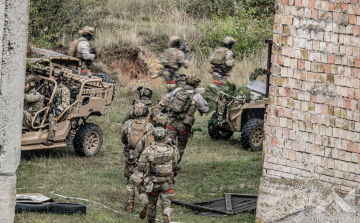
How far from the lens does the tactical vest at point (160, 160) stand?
288 inches

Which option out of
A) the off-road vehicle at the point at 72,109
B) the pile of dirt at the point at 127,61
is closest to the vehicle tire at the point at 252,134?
the off-road vehicle at the point at 72,109

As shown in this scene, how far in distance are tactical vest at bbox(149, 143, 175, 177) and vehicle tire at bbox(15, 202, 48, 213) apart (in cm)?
161

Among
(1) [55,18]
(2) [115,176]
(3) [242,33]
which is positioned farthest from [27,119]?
(3) [242,33]

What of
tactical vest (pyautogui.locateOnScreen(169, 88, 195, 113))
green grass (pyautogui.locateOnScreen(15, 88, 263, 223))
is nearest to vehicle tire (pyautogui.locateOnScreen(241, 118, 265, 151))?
green grass (pyautogui.locateOnScreen(15, 88, 263, 223))

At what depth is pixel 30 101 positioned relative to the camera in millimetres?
10531

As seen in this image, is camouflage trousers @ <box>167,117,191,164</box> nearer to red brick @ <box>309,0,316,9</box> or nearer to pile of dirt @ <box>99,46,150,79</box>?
red brick @ <box>309,0,316,9</box>

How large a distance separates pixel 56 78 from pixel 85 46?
0.96 meters

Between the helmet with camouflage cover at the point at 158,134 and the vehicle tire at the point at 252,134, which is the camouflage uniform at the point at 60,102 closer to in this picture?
the helmet with camouflage cover at the point at 158,134

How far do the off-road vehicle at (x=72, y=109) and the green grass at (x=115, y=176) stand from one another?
36cm

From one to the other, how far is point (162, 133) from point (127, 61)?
1378cm

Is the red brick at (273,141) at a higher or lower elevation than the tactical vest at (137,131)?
higher

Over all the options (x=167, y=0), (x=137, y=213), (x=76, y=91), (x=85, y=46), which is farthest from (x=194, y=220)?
(x=167, y=0)

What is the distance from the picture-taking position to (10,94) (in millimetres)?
6027

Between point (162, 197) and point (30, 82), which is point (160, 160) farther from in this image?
point (30, 82)
